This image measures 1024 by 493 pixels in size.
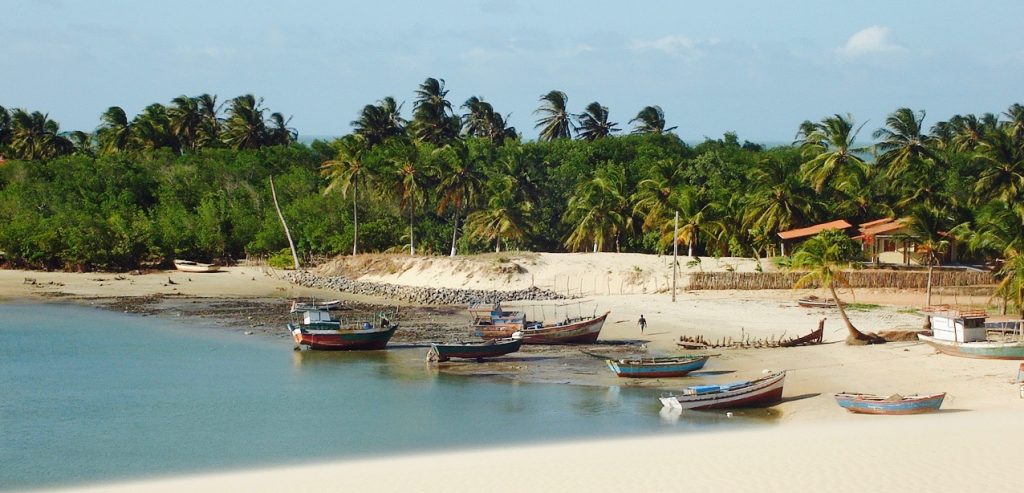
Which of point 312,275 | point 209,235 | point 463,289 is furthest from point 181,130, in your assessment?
point 463,289

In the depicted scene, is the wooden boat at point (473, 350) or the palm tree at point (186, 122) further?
the palm tree at point (186, 122)

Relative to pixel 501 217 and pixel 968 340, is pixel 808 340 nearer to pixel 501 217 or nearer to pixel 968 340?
pixel 968 340

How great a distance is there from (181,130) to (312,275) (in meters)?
43.8

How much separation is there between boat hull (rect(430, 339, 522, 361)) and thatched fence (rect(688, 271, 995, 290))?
56.8 feet

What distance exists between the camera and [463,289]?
211 ft

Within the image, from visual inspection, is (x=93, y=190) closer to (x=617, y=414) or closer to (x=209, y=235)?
(x=209, y=235)

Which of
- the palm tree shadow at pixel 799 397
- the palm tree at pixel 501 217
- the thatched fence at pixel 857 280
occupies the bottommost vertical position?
the palm tree shadow at pixel 799 397

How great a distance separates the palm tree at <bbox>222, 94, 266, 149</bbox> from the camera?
105 m

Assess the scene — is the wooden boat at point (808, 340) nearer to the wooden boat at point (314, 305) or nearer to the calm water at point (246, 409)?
the calm water at point (246, 409)

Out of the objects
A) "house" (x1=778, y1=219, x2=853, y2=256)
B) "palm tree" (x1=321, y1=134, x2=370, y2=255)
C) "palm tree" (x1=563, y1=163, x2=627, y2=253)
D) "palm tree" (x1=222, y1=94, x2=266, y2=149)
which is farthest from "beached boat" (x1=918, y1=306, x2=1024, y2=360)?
"palm tree" (x1=222, y1=94, x2=266, y2=149)

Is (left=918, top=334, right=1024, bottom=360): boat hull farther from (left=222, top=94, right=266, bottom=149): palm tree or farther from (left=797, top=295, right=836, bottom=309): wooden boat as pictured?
(left=222, top=94, right=266, bottom=149): palm tree

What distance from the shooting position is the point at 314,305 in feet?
192

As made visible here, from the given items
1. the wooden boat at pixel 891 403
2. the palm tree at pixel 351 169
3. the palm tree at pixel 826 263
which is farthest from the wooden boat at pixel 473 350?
the palm tree at pixel 351 169

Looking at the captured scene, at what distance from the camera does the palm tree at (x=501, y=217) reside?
236 ft
